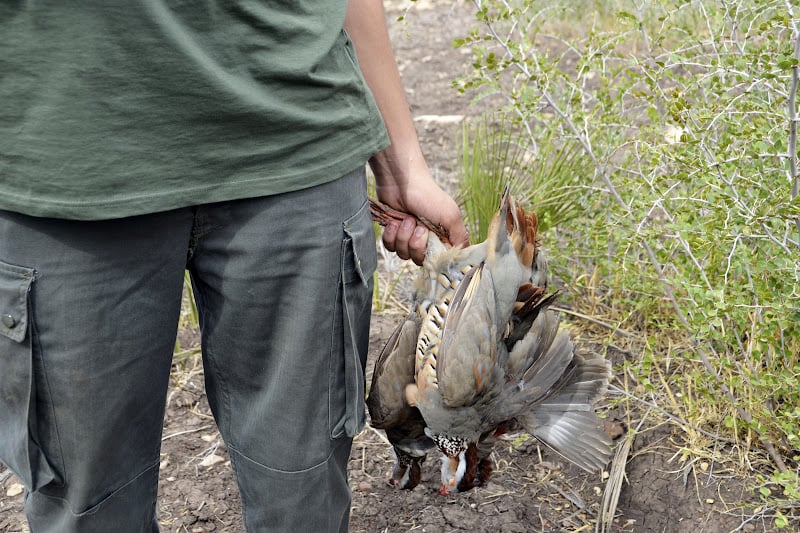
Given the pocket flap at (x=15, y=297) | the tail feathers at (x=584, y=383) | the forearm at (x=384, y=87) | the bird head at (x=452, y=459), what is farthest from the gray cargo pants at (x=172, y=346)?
the tail feathers at (x=584, y=383)

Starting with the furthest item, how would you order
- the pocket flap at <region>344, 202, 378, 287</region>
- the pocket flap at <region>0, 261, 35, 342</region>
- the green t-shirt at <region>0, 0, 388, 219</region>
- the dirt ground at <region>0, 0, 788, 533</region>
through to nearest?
1. the dirt ground at <region>0, 0, 788, 533</region>
2. the pocket flap at <region>344, 202, 378, 287</region>
3. the pocket flap at <region>0, 261, 35, 342</region>
4. the green t-shirt at <region>0, 0, 388, 219</region>

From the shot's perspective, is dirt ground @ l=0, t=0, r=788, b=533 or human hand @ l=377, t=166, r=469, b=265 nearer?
human hand @ l=377, t=166, r=469, b=265

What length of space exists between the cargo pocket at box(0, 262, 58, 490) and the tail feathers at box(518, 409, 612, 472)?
54.5 inches

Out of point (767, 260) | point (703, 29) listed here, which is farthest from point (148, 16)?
point (703, 29)

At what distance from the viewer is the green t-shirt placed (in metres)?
1.28

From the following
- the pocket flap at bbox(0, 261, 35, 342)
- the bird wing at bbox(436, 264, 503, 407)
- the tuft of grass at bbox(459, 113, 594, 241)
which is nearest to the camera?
the pocket flap at bbox(0, 261, 35, 342)

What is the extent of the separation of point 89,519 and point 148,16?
0.99 meters

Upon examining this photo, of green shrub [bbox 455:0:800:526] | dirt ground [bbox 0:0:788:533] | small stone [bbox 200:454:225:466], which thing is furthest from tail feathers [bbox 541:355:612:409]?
small stone [bbox 200:454:225:466]

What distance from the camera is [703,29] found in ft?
16.5

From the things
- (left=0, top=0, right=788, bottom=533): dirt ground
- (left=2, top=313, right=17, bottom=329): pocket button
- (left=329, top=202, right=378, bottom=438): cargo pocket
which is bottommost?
(left=0, top=0, right=788, bottom=533): dirt ground

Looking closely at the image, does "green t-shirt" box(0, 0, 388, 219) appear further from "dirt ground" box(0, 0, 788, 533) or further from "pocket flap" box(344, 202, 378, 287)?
"dirt ground" box(0, 0, 788, 533)

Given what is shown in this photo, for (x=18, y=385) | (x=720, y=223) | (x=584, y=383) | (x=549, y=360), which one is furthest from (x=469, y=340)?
(x=18, y=385)

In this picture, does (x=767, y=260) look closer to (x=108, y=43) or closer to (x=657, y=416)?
(x=657, y=416)

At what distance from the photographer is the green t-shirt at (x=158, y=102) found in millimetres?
1278
